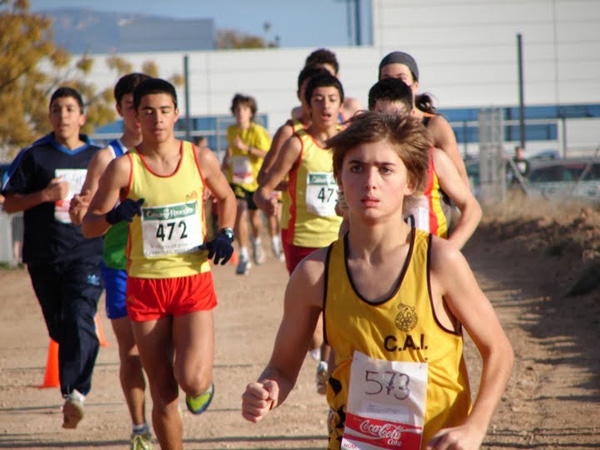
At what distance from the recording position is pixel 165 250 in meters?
5.59

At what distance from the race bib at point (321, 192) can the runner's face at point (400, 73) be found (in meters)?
1.13

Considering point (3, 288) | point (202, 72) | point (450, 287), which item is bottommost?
point (3, 288)

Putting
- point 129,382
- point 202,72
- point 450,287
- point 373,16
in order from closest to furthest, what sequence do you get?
point 450,287
point 129,382
point 202,72
point 373,16

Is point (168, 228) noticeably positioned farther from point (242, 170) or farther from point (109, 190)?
point (242, 170)

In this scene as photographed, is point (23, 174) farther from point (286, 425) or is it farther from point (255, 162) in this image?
point (255, 162)

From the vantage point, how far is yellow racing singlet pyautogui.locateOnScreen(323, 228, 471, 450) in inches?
123

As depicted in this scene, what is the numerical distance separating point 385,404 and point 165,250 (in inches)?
104

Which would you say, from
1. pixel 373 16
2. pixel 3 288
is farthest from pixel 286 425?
pixel 373 16

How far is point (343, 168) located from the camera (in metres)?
3.25

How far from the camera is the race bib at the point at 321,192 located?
687 cm

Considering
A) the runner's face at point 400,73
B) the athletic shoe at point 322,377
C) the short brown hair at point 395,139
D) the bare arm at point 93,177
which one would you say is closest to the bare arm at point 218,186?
the bare arm at point 93,177

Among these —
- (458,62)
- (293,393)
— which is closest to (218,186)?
(293,393)

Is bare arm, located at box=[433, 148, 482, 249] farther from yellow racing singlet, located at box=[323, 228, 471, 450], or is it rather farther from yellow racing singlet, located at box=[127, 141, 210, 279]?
Answer: yellow racing singlet, located at box=[323, 228, 471, 450]

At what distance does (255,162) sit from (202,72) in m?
32.6
